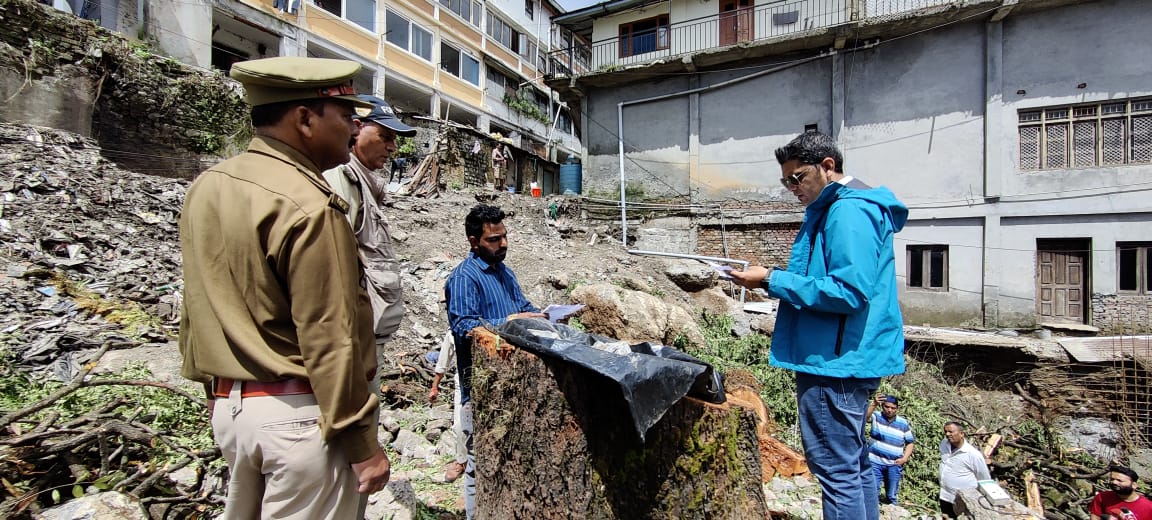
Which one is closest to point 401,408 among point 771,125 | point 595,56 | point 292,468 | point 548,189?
point 292,468

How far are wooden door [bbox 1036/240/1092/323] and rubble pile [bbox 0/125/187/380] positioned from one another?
15.6m

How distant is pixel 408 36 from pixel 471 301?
20.4 metres

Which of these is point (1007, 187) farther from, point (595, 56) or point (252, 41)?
point (252, 41)

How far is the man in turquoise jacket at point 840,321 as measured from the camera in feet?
6.38

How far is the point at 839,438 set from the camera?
1.98 meters

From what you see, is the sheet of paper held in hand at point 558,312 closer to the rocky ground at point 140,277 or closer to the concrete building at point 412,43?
the rocky ground at point 140,277

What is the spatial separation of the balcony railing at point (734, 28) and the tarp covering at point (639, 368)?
13.0m

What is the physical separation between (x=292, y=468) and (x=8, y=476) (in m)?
2.20

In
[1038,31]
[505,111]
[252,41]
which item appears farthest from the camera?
[505,111]

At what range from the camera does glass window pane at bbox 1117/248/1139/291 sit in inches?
394

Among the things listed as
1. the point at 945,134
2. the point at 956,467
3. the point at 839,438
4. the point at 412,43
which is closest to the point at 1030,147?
the point at 945,134

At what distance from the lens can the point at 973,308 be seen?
36.1 feet

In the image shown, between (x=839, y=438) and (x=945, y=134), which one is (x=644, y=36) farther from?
(x=839, y=438)

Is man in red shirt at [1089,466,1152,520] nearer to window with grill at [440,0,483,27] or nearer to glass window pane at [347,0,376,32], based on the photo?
glass window pane at [347,0,376,32]
